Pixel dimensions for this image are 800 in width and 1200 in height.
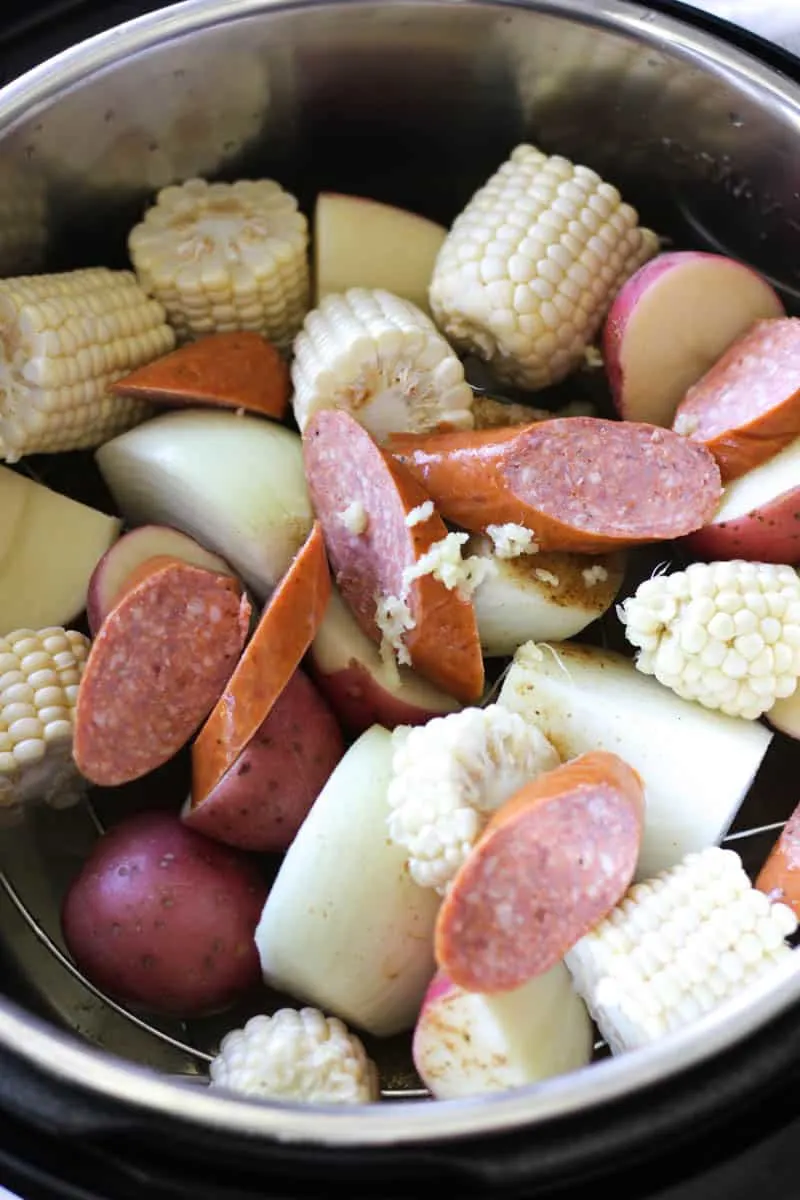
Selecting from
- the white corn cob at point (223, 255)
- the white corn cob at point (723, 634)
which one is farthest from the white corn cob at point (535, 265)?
the white corn cob at point (723, 634)

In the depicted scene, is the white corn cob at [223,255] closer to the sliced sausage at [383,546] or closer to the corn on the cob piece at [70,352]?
the corn on the cob piece at [70,352]

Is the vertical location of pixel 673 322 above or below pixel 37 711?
Result: above

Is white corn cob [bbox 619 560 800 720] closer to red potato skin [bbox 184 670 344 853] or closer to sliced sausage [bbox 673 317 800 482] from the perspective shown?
sliced sausage [bbox 673 317 800 482]

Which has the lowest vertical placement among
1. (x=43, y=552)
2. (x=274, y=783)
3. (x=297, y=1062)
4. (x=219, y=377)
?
(x=297, y=1062)

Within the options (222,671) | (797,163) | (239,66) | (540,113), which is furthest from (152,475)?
(797,163)

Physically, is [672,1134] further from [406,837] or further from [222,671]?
[222,671]

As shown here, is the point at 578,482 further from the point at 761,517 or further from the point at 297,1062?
the point at 297,1062

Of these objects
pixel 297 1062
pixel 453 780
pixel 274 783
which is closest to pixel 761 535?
pixel 453 780
